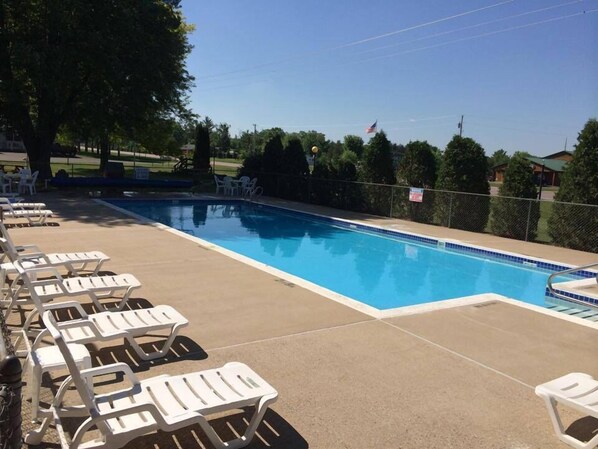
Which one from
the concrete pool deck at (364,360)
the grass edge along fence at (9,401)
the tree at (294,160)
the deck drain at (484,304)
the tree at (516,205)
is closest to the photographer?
the grass edge along fence at (9,401)

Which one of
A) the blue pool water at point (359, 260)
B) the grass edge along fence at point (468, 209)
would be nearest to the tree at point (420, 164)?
the grass edge along fence at point (468, 209)

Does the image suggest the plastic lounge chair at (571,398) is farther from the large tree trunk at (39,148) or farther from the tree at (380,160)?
the large tree trunk at (39,148)

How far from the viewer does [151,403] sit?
115 inches

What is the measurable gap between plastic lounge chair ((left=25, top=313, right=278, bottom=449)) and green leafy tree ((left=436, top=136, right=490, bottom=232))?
43.8 feet

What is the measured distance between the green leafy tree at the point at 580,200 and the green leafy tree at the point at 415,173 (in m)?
4.80

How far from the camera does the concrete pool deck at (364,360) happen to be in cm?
358

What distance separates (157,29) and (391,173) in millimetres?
12750

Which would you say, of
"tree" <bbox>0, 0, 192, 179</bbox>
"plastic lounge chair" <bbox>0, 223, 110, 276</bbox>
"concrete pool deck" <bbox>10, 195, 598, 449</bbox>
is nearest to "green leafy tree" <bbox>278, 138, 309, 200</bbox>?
"tree" <bbox>0, 0, 192, 179</bbox>

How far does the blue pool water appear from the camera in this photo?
10.2 metres

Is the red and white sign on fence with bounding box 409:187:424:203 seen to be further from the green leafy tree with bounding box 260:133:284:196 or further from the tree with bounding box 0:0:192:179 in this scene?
the tree with bounding box 0:0:192:179

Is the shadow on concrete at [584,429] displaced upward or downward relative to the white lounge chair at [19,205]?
downward

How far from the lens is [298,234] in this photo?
52.6 ft

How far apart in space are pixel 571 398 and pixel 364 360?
6.16 ft

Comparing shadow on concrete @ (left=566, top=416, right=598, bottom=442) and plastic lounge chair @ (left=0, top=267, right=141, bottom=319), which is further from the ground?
plastic lounge chair @ (left=0, top=267, right=141, bottom=319)
